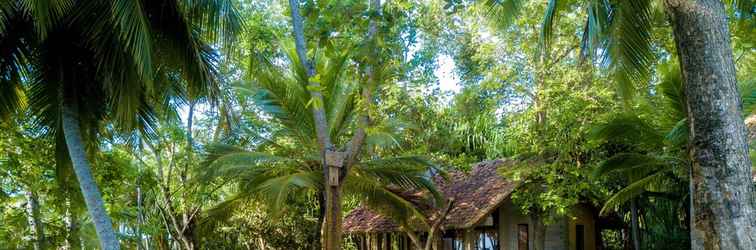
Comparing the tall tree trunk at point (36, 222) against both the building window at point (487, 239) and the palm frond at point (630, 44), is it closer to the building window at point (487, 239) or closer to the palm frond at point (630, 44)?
the palm frond at point (630, 44)

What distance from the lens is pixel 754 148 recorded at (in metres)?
10.9

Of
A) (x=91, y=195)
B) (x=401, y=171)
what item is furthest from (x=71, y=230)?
(x=401, y=171)

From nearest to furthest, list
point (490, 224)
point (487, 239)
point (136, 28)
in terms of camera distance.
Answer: point (136, 28) → point (490, 224) → point (487, 239)

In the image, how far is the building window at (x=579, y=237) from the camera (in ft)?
51.3

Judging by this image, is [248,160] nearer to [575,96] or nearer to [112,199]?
[112,199]

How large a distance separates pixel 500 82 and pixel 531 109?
0.65m

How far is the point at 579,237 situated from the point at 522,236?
1578 millimetres

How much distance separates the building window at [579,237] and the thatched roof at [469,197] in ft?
7.72

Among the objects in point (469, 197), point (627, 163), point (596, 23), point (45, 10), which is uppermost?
point (596, 23)

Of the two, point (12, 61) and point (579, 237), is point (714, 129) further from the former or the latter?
point (579, 237)

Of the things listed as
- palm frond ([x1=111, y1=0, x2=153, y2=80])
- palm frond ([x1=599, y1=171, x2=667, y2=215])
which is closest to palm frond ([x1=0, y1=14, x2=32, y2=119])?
palm frond ([x1=111, y1=0, x2=153, y2=80])

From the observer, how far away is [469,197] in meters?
14.4

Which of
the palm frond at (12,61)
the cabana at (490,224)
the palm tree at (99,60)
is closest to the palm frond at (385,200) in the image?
the cabana at (490,224)

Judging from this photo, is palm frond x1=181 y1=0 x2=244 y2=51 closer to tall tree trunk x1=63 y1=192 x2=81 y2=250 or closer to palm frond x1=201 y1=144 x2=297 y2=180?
tall tree trunk x1=63 y1=192 x2=81 y2=250
